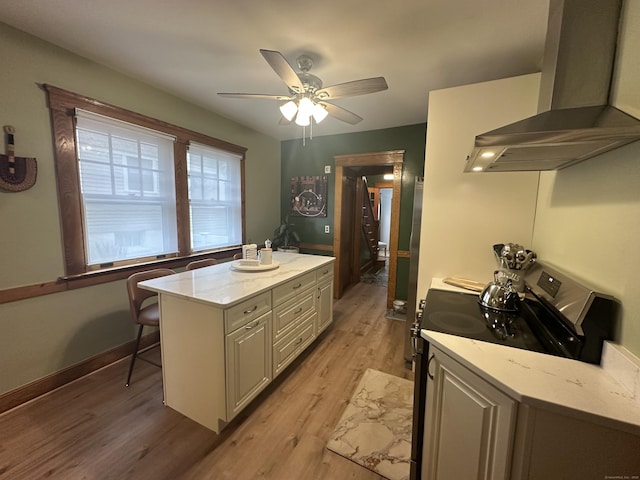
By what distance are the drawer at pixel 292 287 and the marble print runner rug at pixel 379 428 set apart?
898 millimetres

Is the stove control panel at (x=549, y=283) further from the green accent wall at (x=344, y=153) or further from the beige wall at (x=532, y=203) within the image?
the green accent wall at (x=344, y=153)

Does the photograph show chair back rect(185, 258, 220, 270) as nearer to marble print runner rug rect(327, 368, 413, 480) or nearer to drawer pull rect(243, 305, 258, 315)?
drawer pull rect(243, 305, 258, 315)

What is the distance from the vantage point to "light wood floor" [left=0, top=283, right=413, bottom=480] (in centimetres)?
A: 137

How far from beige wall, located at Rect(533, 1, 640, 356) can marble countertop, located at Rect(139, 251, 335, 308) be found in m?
1.63

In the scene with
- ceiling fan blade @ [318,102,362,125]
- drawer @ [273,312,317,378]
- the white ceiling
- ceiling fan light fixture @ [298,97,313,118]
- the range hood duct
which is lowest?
drawer @ [273,312,317,378]

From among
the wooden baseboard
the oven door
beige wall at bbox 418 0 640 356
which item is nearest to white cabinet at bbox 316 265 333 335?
beige wall at bbox 418 0 640 356

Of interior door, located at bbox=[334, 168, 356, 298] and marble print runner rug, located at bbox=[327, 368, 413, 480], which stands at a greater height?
interior door, located at bbox=[334, 168, 356, 298]

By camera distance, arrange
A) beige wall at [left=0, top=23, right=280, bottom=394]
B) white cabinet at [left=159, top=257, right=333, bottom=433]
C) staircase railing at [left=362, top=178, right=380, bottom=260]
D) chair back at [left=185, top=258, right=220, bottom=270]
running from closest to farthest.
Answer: white cabinet at [left=159, top=257, right=333, bottom=433], beige wall at [left=0, top=23, right=280, bottom=394], chair back at [left=185, top=258, right=220, bottom=270], staircase railing at [left=362, top=178, right=380, bottom=260]

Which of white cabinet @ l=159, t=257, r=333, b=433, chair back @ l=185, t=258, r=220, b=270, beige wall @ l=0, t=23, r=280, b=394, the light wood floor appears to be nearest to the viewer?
the light wood floor

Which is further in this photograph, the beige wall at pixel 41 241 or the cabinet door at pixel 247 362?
the beige wall at pixel 41 241

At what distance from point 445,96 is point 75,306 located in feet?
10.7

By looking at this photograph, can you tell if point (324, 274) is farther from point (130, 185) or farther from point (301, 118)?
point (130, 185)

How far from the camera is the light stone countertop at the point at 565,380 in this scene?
71cm

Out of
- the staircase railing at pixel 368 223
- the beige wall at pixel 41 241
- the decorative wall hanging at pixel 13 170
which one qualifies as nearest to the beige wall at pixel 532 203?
the beige wall at pixel 41 241
